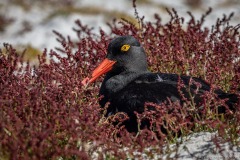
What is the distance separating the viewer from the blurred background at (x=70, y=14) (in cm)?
1980

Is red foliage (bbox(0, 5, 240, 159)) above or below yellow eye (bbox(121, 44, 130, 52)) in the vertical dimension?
below

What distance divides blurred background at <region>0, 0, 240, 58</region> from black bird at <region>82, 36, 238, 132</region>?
10.1 meters

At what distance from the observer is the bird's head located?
24.9ft

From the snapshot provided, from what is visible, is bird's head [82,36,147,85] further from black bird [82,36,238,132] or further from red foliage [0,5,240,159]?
red foliage [0,5,240,159]

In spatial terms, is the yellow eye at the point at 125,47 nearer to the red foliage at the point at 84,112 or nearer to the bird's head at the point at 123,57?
the bird's head at the point at 123,57

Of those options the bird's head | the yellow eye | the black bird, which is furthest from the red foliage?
the yellow eye

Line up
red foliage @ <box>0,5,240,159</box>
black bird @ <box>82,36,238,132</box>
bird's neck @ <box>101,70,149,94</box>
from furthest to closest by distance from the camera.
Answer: bird's neck @ <box>101,70,149,94</box>
black bird @ <box>82,36,238,132</box>
red foliage @ <box>0,5,240,159</box>

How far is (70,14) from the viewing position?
21391 mm

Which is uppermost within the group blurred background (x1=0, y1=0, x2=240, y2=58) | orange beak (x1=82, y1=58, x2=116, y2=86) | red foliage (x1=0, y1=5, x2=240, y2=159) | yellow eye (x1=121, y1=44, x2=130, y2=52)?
blurred background (x1=0, y1=0, x2=240, y2=58)

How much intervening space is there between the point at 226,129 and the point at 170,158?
858 millimetres

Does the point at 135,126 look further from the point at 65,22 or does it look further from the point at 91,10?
the point at 91,10

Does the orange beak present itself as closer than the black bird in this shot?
No

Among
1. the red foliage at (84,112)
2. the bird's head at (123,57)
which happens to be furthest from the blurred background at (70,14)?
the bird's head at (123,57)

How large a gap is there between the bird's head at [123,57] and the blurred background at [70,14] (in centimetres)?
1012
